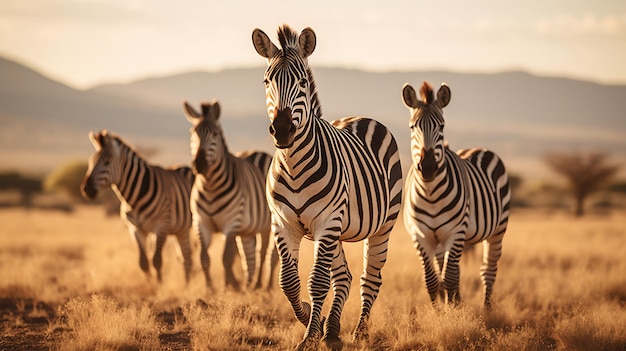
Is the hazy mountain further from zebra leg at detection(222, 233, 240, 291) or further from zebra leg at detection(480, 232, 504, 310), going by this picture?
zebra leg at detection(480, 232, 504, 310)

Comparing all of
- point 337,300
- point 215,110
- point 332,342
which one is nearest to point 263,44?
point 337,300

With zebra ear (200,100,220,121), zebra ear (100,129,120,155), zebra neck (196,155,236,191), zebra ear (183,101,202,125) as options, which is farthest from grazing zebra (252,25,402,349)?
zebra ear (100,129,120,155)

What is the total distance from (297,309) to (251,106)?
181m

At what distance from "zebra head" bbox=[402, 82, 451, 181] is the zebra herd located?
15 mm

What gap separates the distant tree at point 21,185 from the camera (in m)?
39.0

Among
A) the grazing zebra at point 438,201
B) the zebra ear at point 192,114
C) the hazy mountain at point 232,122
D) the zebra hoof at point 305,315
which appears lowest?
the zebra hoof at point 305,315

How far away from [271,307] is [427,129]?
10.5 feet

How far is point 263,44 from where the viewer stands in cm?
633

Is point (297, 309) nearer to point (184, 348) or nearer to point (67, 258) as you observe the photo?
point (184, 348)

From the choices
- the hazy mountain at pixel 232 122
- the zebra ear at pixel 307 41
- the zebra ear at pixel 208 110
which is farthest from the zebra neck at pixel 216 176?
the hazy mountain at pixel 232 122

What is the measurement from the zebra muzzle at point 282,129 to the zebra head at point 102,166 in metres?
5.47

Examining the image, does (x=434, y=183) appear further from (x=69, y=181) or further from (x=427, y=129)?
(x=69, y=181)

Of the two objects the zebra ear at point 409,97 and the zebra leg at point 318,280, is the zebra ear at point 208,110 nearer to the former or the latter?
the zebra ear at point 409,97

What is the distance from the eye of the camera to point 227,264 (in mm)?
10531
